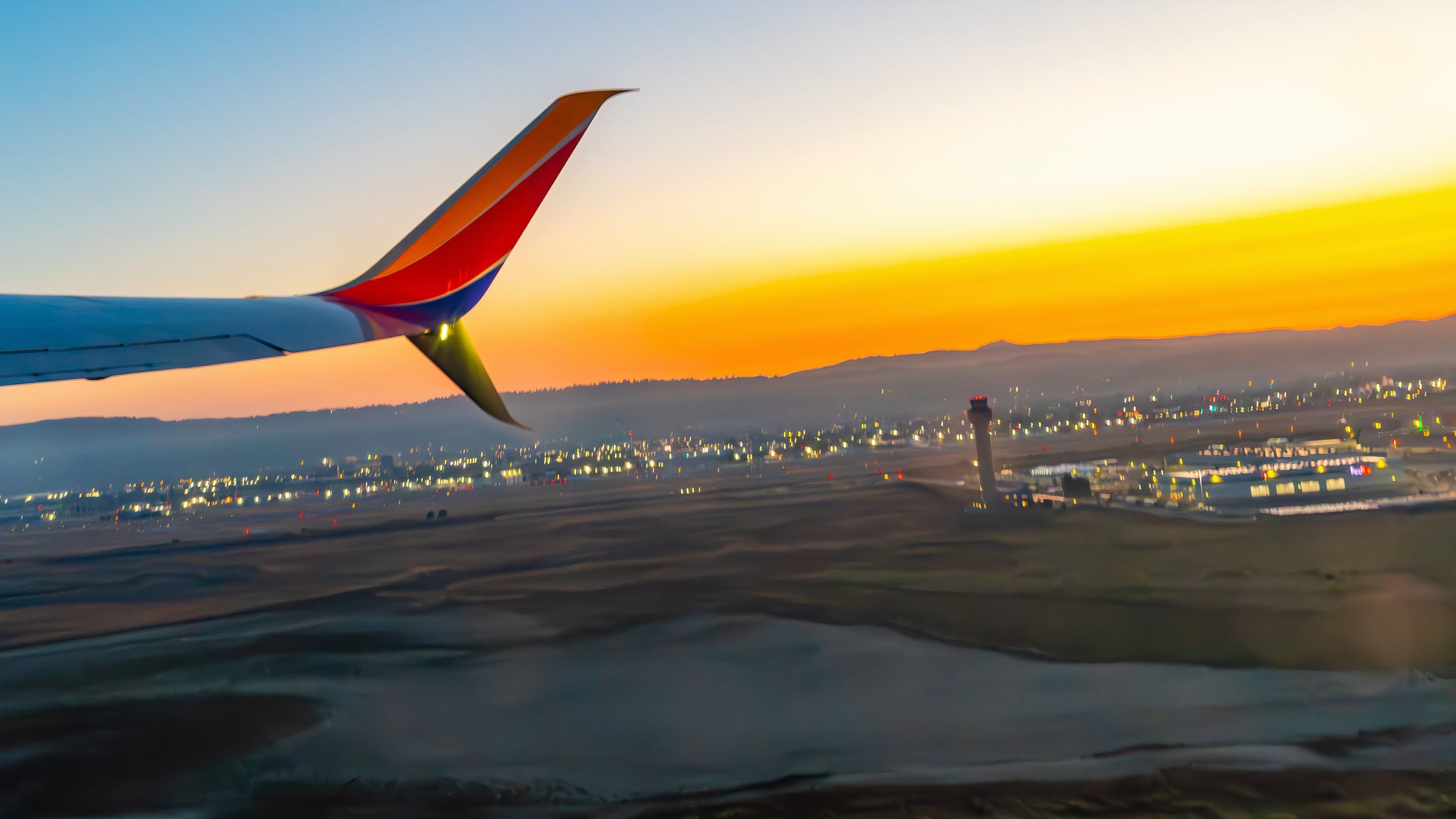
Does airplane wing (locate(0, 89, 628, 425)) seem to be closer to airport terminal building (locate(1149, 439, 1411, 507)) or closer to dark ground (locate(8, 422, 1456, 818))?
dark ground (locate(8, 422, 1456, 818))

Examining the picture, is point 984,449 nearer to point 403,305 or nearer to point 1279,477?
point 1279,477

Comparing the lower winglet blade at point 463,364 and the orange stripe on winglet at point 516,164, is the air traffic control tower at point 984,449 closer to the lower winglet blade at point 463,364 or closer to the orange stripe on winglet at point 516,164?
the lower winglet blade at point 463,364

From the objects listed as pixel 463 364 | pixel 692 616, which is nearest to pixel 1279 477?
pixel 692 616

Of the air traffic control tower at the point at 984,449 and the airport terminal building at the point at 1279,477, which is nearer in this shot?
the airport terminal building at the point at 1279,477

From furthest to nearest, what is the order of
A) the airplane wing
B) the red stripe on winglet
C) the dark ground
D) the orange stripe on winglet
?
the dark ground → the red stripe on winglet → the orange stripe on winglet → the airplane wing

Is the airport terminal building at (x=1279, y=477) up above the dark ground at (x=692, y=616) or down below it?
below

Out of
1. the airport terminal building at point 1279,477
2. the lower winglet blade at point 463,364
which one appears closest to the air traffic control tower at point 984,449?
the airport terminal building at point 1279,477

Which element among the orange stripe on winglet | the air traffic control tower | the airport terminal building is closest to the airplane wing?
the orange stripe on winglet
